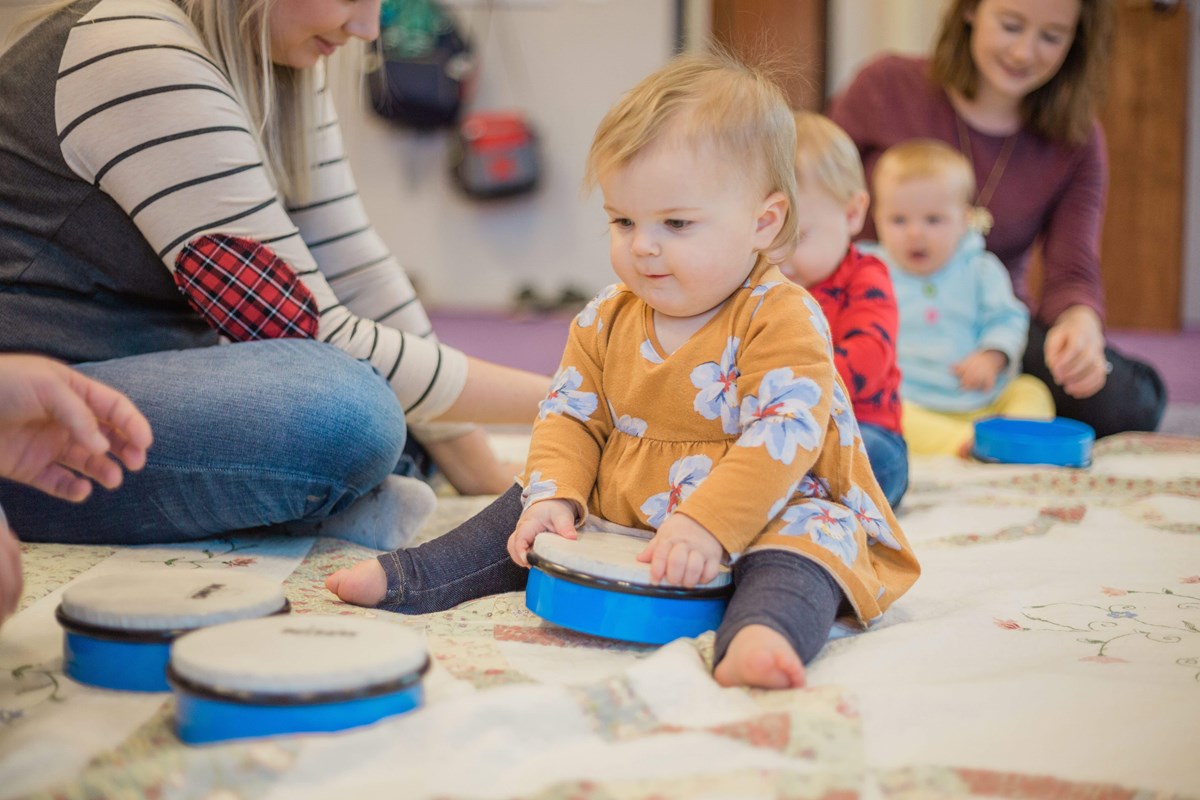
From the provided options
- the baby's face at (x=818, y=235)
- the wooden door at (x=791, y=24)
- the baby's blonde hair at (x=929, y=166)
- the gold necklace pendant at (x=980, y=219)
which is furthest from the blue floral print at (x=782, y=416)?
the wooden door at (x=791, y=24)

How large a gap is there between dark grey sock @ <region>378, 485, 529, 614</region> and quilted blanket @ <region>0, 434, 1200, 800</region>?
2cm

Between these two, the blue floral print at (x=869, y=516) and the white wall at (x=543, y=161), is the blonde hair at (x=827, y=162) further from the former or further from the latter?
the white wall at (x=543, y=161)

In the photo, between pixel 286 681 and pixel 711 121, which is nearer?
pixel 286 681

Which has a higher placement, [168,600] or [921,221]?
[921,221]

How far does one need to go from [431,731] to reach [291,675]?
0.09m

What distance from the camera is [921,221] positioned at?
2.05 m

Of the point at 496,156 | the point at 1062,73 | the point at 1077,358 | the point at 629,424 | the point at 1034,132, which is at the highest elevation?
the point at 1062,73

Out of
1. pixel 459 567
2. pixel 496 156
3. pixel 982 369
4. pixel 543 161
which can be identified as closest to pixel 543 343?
pixel 496 156

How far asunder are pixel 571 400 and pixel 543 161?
10.7ft

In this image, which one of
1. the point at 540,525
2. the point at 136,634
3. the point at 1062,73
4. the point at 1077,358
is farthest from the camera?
the point at 1062,73

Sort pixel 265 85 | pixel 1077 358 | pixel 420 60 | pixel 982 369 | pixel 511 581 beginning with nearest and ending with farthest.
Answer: pixel 511 581 → pixel 265 85 → pixel 1077 358 → pixel 982 369 → pixel 420 60

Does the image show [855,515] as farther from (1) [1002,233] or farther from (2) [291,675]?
(1) [1002,233]

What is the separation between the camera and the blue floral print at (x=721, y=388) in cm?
101

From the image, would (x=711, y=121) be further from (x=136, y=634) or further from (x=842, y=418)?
(x=136, y=634)
